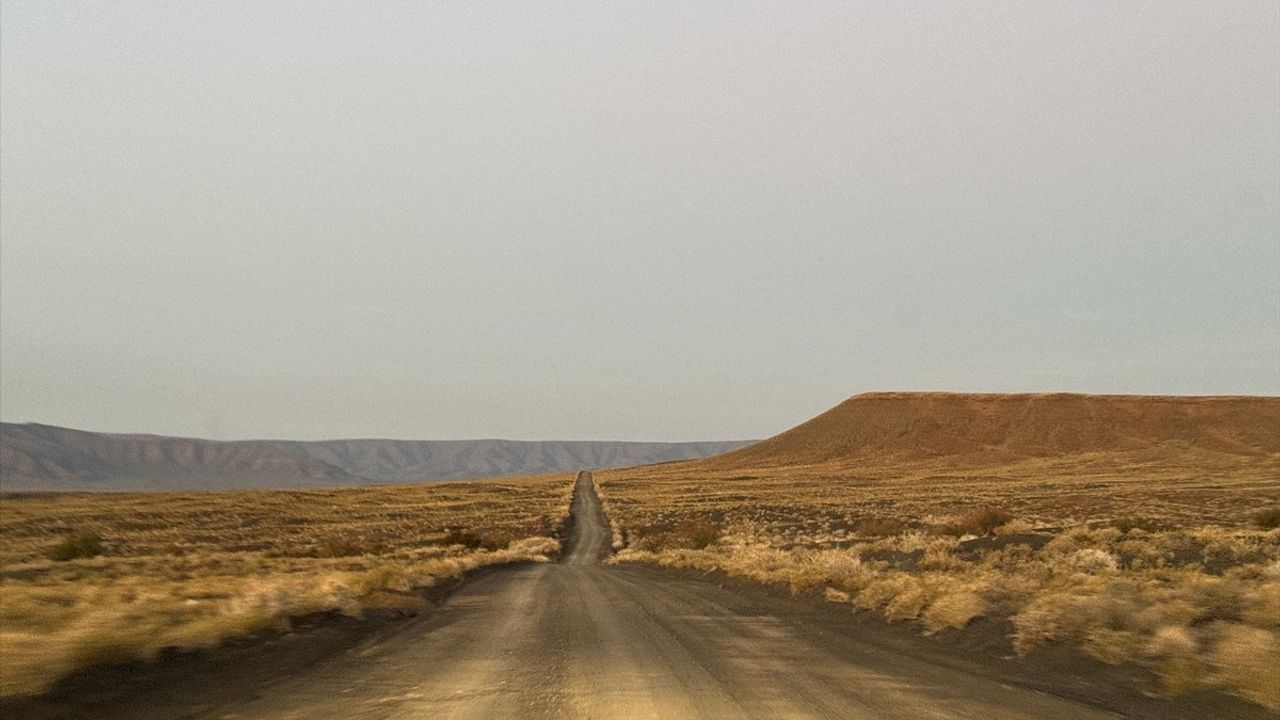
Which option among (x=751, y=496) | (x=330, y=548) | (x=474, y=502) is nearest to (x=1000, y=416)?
(x=751, y=496)

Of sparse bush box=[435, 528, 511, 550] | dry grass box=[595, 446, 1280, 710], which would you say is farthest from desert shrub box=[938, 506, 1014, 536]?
sparse bush box=[435, 528, 511, 550]

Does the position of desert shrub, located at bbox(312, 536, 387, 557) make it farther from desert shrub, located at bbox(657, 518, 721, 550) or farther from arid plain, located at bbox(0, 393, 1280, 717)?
desert shrub, located at bbox(657, 518, 721, 550)

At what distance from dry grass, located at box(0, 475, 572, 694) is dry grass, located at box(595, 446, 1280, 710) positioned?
1006cm

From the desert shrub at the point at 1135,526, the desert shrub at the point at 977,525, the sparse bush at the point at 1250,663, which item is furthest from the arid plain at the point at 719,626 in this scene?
the desert shrub at the point at 1135,526

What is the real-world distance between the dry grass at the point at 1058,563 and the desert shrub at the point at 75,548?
2607cm

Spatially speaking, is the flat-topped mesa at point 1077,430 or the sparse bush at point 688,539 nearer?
the sparse bush at point 688,539

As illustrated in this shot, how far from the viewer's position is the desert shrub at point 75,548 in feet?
141

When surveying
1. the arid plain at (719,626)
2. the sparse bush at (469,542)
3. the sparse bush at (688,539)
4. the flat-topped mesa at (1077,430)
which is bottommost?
the sparse bush at (688,539)

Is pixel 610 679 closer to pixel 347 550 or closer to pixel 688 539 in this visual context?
pixel 347 550

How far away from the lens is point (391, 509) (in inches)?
3984

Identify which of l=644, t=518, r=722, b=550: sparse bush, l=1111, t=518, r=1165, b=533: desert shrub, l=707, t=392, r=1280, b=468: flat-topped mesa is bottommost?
l=644, t=518, r=722, b=550: sparse bush

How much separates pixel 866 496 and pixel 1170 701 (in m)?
88.2

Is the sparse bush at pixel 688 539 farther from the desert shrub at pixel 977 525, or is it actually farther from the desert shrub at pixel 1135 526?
the desert shrub at pixel 1135 526

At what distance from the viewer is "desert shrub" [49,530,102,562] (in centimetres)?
4306
